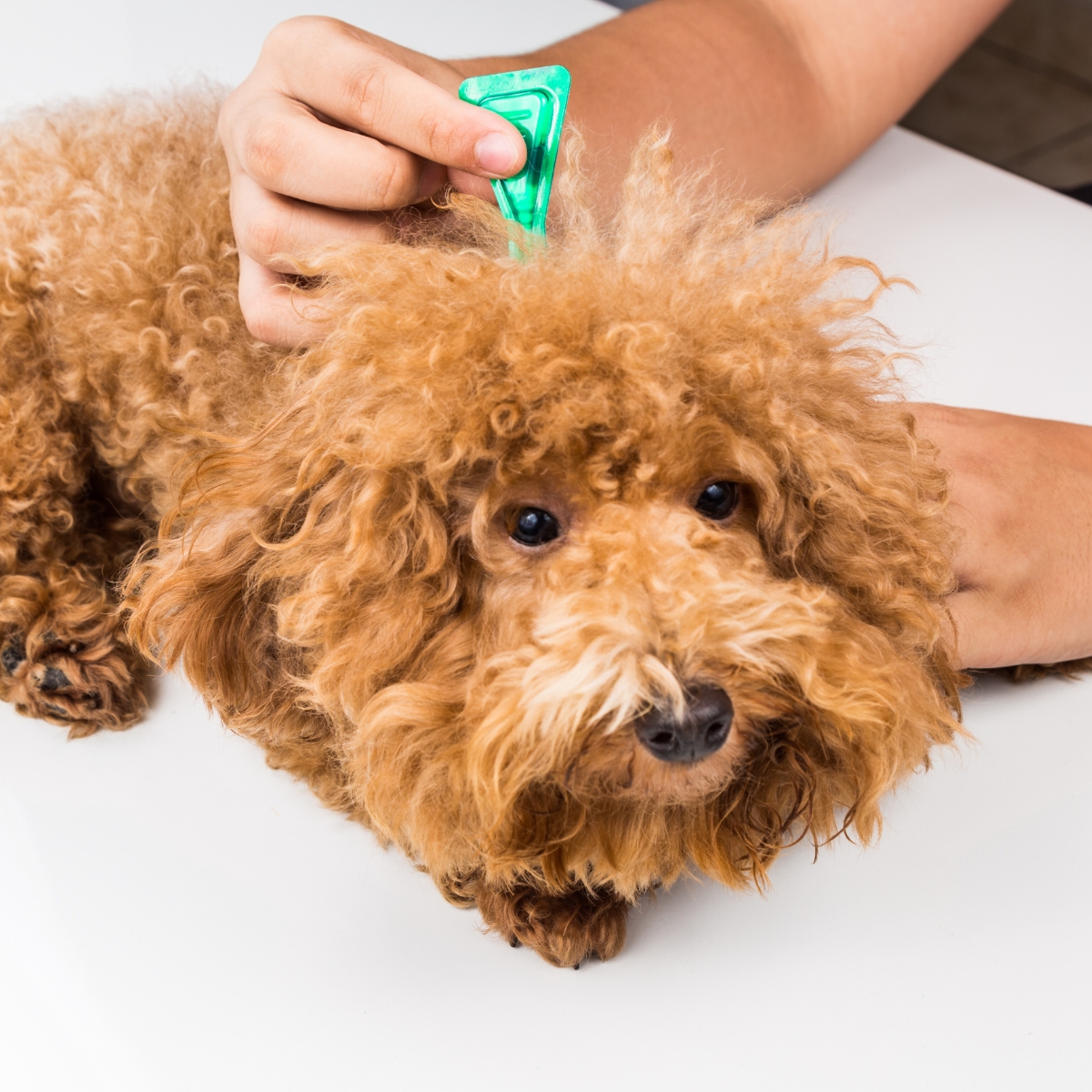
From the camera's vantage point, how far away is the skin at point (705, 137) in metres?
1.01

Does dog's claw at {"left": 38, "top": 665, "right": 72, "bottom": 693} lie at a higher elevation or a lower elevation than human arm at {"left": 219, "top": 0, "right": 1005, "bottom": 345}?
lower

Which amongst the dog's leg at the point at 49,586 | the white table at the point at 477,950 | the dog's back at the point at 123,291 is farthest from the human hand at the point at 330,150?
the white table at the point at 477,950

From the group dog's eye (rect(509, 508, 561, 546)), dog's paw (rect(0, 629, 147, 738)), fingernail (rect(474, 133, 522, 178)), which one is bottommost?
dog's paw (rect(0, 629, 147, 738))

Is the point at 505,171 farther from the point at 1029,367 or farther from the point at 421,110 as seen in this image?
the point at 1029,367

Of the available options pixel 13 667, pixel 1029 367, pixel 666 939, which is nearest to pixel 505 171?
pixel 666 939

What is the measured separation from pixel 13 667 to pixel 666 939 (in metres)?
0.82

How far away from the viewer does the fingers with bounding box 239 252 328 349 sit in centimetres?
99

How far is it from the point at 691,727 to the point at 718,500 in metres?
0.23

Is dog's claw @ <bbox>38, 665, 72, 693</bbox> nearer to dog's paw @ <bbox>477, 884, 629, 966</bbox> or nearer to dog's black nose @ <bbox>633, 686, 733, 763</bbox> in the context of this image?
dog's paw @ <bbox>477, 884, 629, 966</bbox>

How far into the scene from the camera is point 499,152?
92 cm

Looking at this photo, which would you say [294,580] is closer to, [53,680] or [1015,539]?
[53,680]

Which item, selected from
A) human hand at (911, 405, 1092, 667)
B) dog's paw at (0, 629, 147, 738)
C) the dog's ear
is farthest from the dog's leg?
human hand at (911, 405, 1092, 667)

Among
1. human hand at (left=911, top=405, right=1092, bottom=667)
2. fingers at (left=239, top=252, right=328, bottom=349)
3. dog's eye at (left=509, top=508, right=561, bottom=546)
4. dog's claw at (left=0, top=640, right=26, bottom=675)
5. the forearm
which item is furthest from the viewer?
the forearm

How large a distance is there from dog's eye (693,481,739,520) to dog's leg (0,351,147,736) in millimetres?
728
